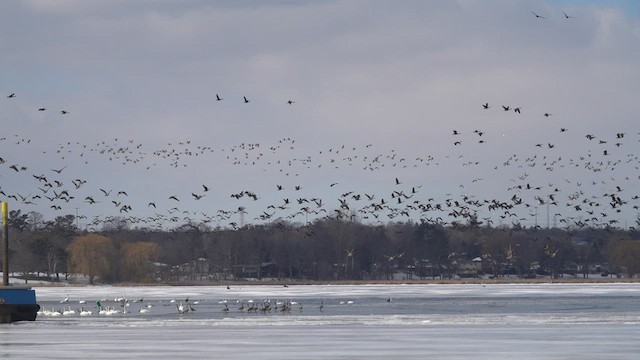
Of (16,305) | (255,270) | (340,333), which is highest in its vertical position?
(255,270)

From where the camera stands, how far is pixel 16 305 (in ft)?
189

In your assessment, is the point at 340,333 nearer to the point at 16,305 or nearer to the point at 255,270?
the point at 16,305

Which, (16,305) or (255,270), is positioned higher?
(255,270)

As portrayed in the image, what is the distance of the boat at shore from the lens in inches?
2247

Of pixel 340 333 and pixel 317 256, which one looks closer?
pixel 340 333

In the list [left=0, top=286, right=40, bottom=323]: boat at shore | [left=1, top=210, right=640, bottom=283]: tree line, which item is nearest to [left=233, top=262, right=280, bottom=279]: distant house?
[left=1, top=210, right=640, bottom=283]: tree line

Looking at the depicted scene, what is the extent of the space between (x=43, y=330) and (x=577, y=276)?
14909 centimetres

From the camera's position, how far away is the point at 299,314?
6200cm

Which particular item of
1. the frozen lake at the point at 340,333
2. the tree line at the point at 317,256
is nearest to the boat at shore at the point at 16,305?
the frozen lake at the point at 340,333

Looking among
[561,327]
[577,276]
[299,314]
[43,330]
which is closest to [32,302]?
[43,330]

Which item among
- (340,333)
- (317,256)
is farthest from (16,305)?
(317,256)

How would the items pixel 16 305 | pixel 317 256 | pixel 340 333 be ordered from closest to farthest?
pixel 340 333
pixel 16 305
pixel 317 256

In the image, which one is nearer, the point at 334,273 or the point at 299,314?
the point at 299,314

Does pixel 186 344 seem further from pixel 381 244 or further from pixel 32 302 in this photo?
pixel 381 244
